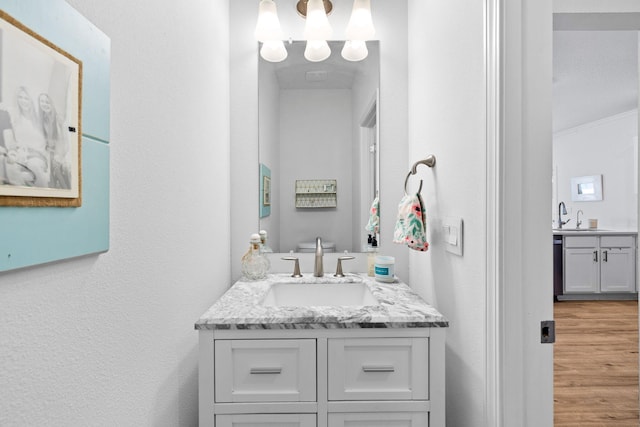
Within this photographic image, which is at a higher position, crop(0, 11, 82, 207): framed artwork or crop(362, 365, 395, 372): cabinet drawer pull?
crop(0, 11, 82, 207): framed artwork

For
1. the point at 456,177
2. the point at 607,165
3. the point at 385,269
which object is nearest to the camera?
the point at 456,177

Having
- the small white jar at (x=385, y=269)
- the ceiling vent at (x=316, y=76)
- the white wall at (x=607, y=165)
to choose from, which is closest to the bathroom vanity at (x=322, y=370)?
the small white jar at (x=385, y=269)

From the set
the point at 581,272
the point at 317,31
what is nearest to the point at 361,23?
the point at 317,31

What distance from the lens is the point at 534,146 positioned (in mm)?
930

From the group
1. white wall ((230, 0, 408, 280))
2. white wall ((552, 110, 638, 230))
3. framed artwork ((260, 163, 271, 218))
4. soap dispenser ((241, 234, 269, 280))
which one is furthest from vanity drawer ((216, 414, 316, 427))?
white wall ((552, 110, 638, 230))

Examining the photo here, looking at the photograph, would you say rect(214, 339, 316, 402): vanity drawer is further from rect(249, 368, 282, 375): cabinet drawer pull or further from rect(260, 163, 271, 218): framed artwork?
rect(260, 163, 271, 218): framed artwork

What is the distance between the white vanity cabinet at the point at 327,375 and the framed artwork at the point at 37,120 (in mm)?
706

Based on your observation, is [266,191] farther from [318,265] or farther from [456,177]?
[456,177]

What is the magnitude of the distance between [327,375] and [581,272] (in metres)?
4.79

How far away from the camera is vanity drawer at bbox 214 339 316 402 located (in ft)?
3.68

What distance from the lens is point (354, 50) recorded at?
5.99 feet

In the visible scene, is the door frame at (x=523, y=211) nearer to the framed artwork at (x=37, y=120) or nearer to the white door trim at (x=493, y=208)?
the white door trim at (x=493, y=208)

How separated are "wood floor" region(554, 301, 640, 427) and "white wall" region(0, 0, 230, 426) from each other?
2.21 metres

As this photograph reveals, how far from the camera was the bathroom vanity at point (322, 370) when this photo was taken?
3.68ft
